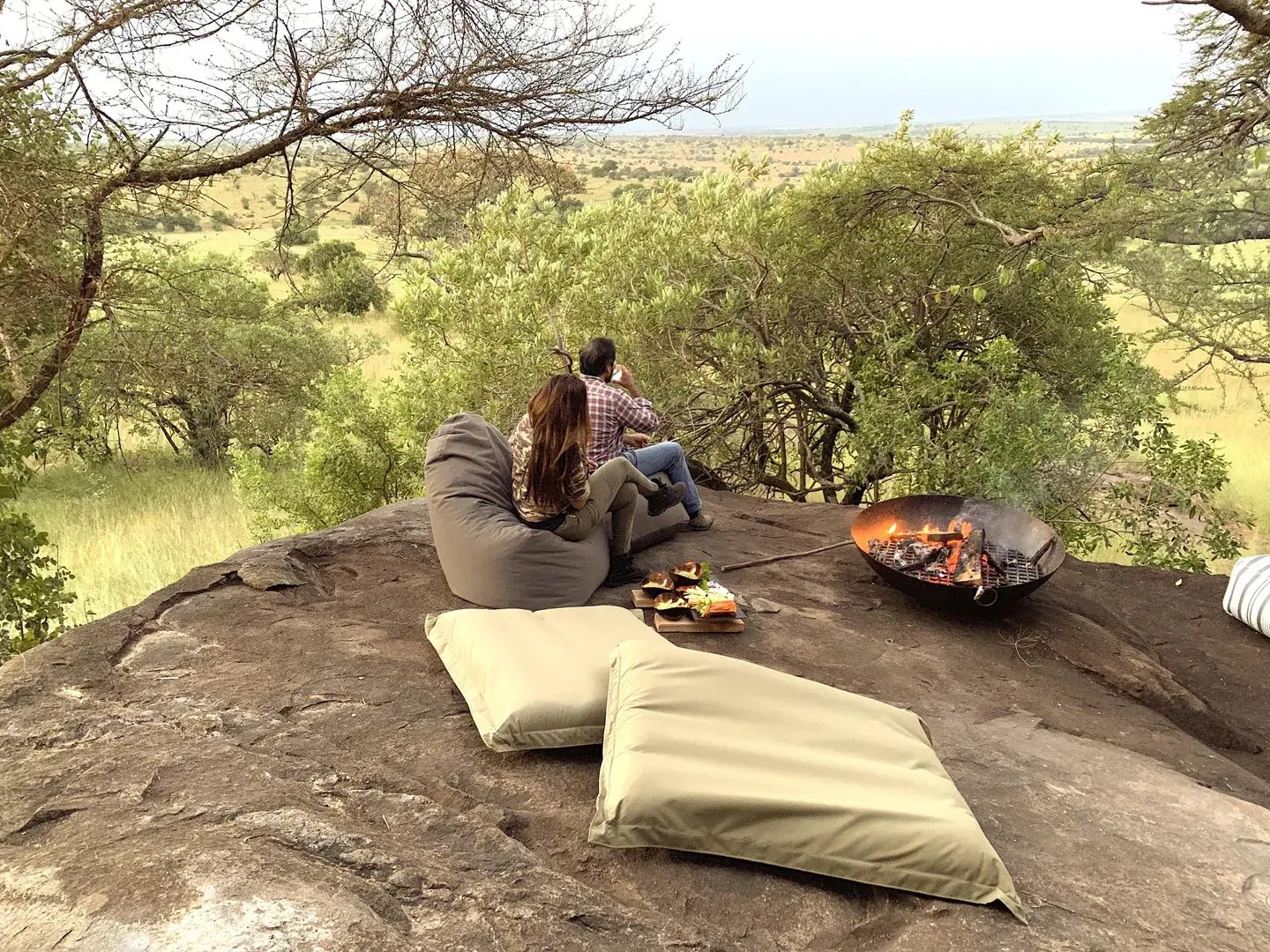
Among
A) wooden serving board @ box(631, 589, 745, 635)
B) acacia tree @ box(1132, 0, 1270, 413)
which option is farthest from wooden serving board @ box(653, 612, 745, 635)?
acacia tree @ box(1132, 0, 1270, 413)

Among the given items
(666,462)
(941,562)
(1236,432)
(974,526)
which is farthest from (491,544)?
(1236,432)

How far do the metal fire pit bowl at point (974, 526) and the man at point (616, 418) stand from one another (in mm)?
1323

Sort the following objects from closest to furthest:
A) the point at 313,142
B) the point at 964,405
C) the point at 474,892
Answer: the point at 474,892
the point at 313,142
the point at 964,405

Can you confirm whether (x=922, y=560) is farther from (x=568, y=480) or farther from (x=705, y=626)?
(x=568, y=480)

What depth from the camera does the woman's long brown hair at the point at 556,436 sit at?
4129mm

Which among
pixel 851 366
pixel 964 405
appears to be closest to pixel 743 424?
pixel 851 366

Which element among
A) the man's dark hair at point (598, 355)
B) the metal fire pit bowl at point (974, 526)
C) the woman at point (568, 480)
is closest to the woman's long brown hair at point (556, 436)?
the woman at point (568, 480)

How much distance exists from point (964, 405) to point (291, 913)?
21.3 feet

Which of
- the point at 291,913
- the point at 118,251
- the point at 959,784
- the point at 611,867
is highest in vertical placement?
the point at 118,251

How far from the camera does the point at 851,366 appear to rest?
820cm

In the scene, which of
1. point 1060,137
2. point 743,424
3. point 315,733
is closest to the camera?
point 315,733

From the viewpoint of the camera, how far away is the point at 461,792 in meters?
Result: 2.79

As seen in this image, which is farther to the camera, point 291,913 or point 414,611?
point 414,611

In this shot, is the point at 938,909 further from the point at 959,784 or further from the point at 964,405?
the point at 964,405
